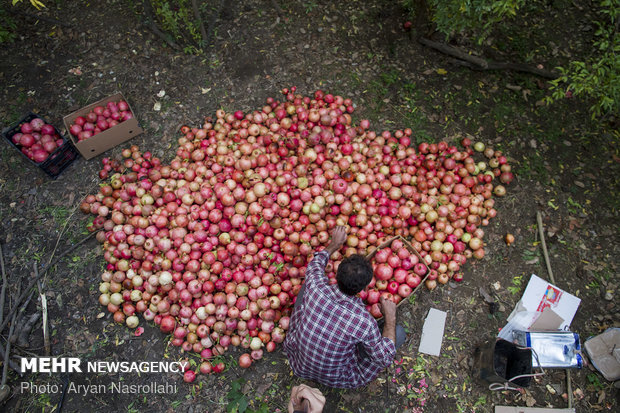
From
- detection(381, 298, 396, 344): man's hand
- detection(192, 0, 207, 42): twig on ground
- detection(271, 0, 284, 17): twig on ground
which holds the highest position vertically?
detection(271, 0, 284, 17): twig on ground

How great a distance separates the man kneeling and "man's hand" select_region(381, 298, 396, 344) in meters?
0.02

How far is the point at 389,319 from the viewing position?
4.31m

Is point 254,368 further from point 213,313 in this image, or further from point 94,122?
point 94,122

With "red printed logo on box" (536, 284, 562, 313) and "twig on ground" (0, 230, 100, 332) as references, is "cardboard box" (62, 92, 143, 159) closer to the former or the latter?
"twig on ground" (0, 230, 100, 332)

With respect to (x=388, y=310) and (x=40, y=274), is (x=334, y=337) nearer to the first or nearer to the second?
(x=388, y=310)

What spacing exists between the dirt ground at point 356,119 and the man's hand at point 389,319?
2.64 feet

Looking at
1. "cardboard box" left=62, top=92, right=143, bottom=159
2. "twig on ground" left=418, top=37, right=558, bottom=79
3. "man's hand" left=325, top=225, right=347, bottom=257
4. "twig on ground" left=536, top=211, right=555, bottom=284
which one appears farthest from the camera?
"twig on ground" left=418, top=37, right=558, bottom=79

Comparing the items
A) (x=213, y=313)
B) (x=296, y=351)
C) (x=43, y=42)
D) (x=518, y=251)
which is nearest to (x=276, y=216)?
(x=213, y=313)

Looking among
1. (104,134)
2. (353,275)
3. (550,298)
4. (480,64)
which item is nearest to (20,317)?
(104,134)

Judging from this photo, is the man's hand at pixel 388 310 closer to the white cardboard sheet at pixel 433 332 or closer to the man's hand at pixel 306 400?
the white cardboard sheet at pixel 433 332

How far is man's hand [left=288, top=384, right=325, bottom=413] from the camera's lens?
13.1ft

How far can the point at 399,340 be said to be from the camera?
14.9 feet

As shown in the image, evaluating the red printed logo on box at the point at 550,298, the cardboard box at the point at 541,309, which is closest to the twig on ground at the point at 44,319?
the cardboard box at the point at 541,309

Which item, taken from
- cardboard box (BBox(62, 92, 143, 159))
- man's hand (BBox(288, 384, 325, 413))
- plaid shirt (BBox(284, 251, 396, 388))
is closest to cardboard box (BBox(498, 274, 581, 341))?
plaid shirt (BBox(284, 251, 396, 388))
